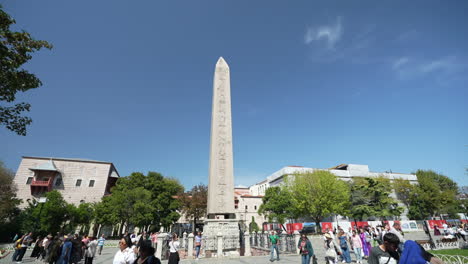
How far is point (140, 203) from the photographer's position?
84.6ft

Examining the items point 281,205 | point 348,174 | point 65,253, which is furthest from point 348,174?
point 65,253

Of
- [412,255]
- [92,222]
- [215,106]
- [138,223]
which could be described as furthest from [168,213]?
[412,255]

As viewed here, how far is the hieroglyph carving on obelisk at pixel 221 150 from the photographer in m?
11.3

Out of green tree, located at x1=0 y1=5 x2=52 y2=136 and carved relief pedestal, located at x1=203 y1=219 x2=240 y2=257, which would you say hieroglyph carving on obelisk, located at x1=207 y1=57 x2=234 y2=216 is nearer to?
carved relief pedestal, located at x1=203 y1=219 x2=240 y2=257

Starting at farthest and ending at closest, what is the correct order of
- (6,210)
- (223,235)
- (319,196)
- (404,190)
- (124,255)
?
1. (404,190)
2. (319,196)
3. (6,210)
4. (223,235)
5. (124,255)

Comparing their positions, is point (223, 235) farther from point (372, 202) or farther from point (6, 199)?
point (372, 202)

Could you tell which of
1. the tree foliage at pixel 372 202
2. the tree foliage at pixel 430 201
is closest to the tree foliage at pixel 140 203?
the tree foliage at pixel 372 202

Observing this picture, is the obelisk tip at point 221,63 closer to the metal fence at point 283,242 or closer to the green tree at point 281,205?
the metal fence at point 283,242

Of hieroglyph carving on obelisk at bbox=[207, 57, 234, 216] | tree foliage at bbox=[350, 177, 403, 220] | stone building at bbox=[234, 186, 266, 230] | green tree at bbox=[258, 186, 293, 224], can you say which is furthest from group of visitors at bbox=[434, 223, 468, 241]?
stone building at bbox=[234, 186, 266, 230]

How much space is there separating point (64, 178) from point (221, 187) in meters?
36.5

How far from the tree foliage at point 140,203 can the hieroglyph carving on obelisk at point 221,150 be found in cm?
1855

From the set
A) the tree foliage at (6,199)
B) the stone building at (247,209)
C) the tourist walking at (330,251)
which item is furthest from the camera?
the stone building at (247,209)

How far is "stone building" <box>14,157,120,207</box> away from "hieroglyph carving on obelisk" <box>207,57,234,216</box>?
107ft

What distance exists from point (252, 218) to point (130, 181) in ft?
90.7
